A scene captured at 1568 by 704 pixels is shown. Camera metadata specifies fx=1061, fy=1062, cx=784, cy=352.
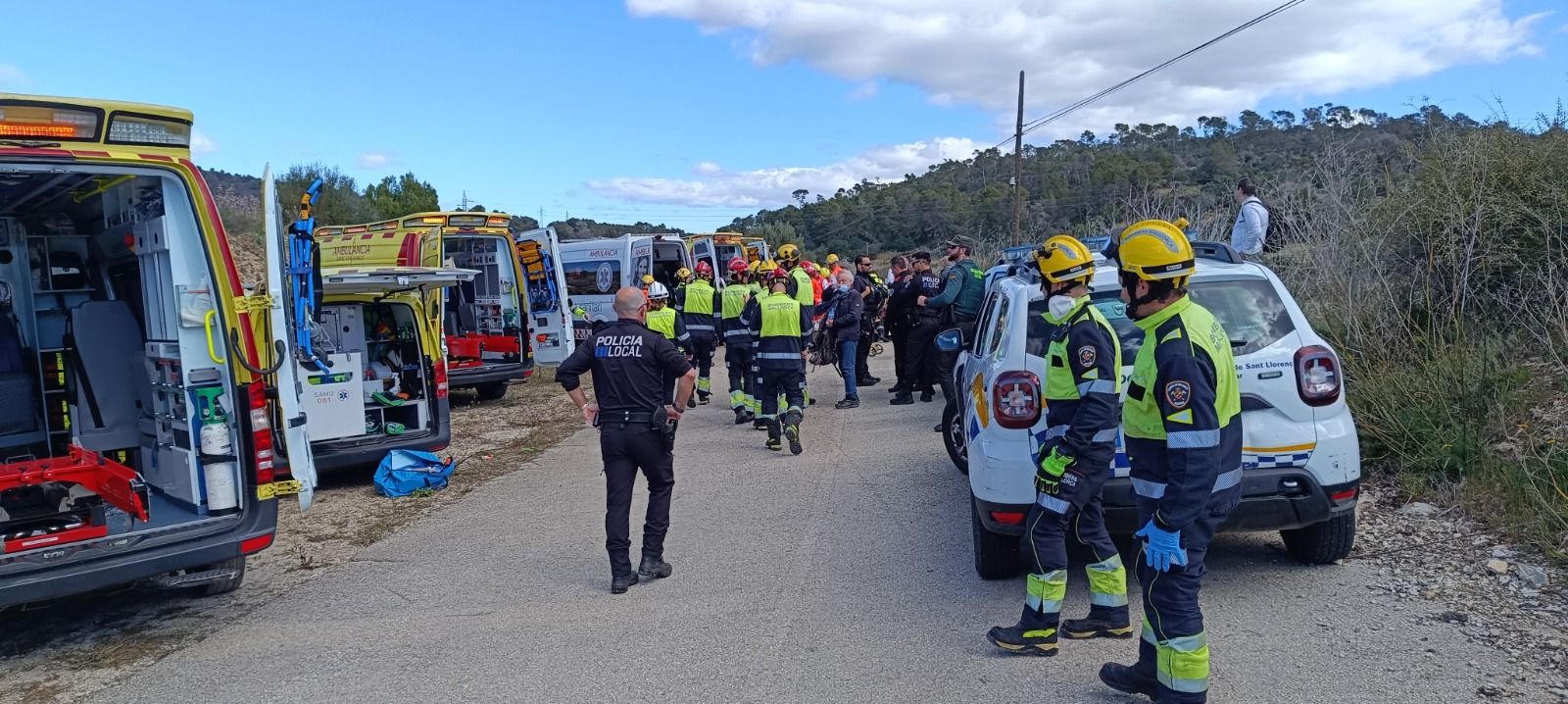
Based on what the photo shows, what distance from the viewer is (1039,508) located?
468cm

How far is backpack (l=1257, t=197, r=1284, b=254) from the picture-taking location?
11828 millimetres

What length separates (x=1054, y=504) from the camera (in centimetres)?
459

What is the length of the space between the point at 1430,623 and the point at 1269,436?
3.50 feet

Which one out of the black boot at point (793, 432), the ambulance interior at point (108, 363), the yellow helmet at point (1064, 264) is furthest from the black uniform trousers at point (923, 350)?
the ambulance interior at point (108, 363)

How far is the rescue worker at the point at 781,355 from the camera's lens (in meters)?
10.3

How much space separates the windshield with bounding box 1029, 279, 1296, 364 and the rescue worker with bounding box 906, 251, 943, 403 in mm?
6608

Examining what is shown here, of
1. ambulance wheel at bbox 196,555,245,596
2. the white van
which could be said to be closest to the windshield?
ambulance wheel at bbox 196,555,245,596

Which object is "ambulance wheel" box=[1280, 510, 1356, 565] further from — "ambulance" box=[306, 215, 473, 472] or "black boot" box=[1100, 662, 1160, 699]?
"ambulance" box=[306, 215, 473, 472]

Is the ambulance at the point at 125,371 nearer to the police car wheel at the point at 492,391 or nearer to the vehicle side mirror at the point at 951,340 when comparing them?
the vehicle side mirror at the point at 951,340

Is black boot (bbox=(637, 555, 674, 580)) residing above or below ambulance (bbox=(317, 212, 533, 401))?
below

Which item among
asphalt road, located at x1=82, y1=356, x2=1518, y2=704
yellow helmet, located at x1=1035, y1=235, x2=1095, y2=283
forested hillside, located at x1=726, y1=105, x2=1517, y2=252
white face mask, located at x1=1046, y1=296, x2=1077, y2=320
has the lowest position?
asphalt road, located at x1=82, y1=356, x2=1518, y2=704

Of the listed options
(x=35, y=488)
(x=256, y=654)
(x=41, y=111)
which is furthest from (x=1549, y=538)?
(x=35, y=488)

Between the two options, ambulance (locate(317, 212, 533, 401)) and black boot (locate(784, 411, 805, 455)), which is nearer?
black boot (locate(784, 411, 805, 455))

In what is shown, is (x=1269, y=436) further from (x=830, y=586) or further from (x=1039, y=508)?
(x=830, y=586)
